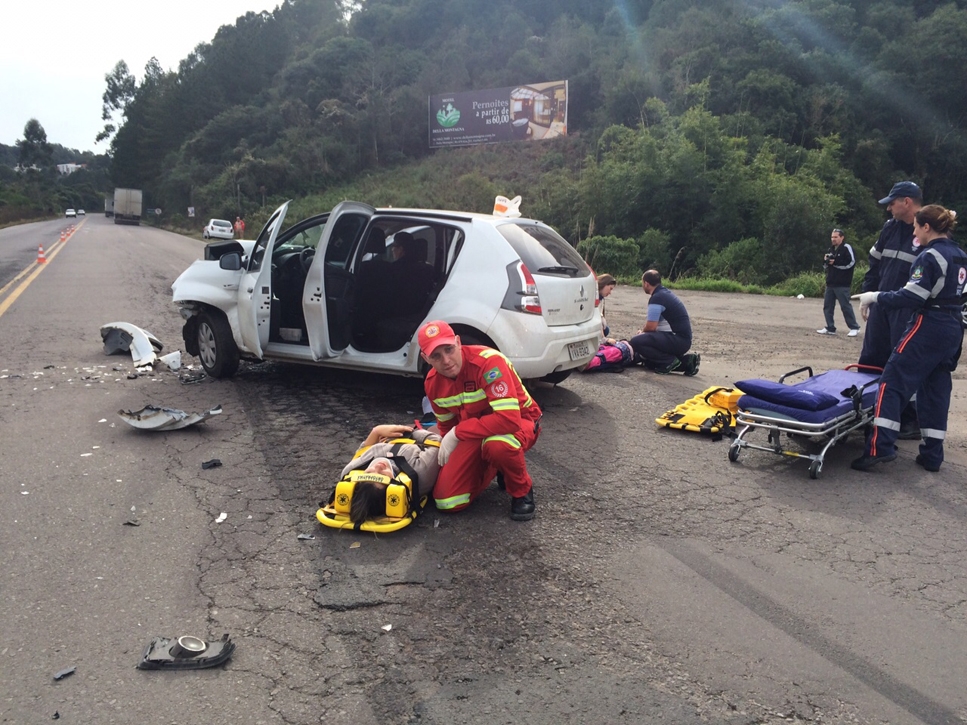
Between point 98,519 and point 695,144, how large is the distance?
28.5 meters

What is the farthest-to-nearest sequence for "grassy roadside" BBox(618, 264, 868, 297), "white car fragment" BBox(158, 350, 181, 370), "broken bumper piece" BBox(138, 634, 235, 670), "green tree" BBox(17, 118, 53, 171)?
"green tree" BBox(17, 118, 53, 171) → "grassy roadside" BBox(618, 264, 868, 297) → "white car fragment" BBox(158, 350, 181, 370) → "broken bumper piece" BBox(138, 634, 235, 670)

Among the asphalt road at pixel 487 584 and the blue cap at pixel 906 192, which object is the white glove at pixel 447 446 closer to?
the asphalt road at pixel 487 584

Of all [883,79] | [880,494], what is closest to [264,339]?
[880,494]

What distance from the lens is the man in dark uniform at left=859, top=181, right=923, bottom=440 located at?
630 centimetres

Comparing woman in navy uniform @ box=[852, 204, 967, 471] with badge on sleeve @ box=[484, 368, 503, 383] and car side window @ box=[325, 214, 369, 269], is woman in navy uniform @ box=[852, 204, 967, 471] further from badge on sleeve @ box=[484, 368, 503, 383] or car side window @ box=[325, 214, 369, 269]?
car side window @ box=[325, 214, 369, 269]

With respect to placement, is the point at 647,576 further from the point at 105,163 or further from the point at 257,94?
the point at 105,163

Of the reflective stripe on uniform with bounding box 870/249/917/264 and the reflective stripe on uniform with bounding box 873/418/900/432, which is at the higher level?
the reflective stripe on uniform with bounding box 870/249/917/264

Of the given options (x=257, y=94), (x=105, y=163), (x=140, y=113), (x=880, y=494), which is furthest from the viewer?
(x=105, y=163)

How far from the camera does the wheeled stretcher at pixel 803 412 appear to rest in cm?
555

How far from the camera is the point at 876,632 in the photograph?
351cm

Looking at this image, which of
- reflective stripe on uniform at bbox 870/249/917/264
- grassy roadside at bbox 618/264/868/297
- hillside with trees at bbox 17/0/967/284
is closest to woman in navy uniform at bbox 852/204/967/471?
reflective stripe on uniform at bbox 870/249/917/264

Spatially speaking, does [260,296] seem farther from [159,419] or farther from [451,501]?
[451,501]

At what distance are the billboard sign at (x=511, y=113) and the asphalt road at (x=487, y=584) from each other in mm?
43101

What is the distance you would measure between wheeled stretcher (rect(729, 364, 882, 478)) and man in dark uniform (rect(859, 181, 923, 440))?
599 millimetres
